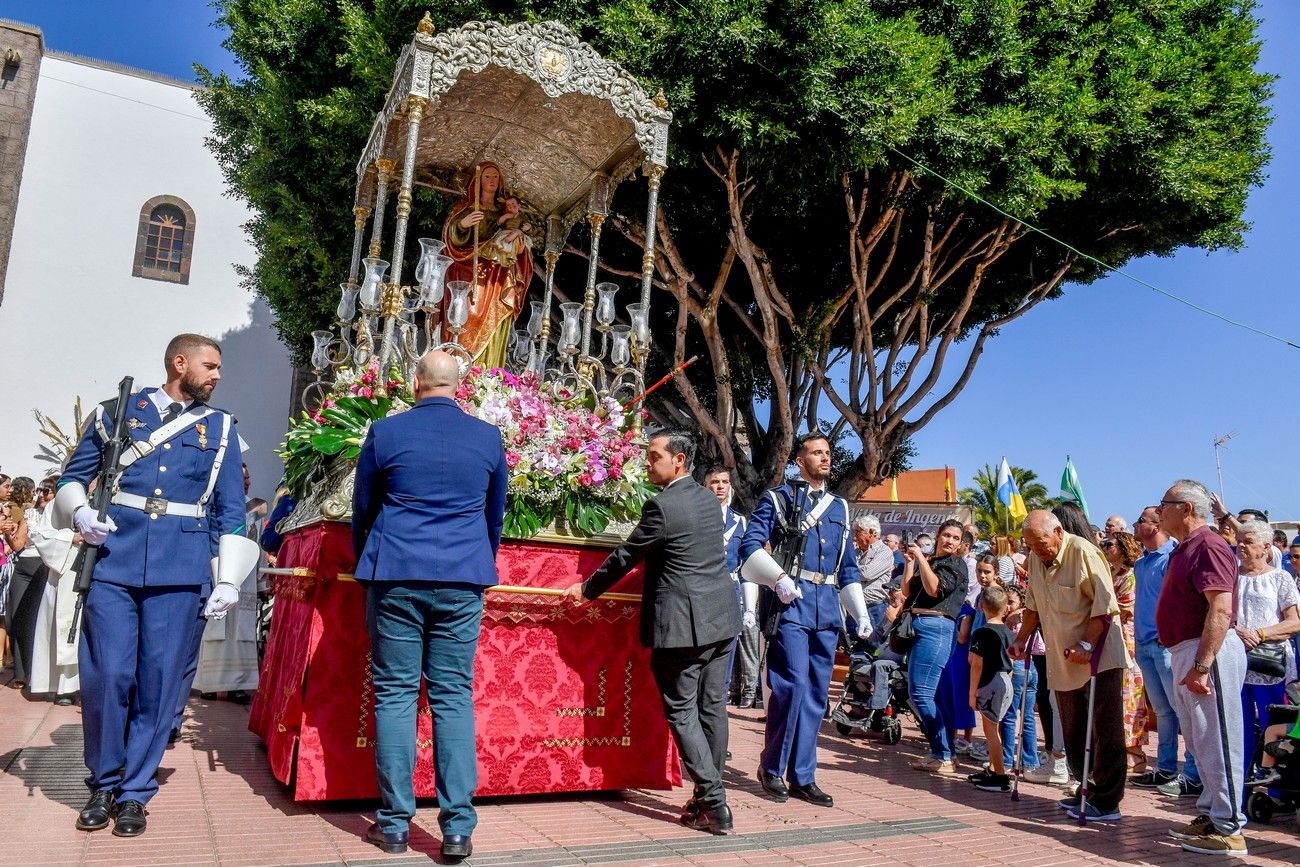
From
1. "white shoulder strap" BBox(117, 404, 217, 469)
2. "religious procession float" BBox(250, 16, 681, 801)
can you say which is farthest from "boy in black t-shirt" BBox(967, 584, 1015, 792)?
"white shoulder strap" BBox(117, 404, 217, 469)

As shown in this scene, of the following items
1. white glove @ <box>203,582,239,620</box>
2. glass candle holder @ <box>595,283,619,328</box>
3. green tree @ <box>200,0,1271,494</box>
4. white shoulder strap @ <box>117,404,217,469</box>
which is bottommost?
white glove @ <box>203,582,239,620</box>

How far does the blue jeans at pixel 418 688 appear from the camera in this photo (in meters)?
4.02

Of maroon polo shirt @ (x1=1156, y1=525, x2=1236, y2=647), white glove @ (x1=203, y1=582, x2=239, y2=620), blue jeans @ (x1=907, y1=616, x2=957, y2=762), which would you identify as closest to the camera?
white glove @ (x1=203, y1=582, x2=239, y2=620)

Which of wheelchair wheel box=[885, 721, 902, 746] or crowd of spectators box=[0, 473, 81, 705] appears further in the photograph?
wheelchair wheel box=[885, 721, 902, 746]

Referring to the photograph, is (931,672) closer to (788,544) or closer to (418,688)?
(788,544)

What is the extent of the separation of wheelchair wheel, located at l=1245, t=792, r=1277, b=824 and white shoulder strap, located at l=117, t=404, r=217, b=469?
6.63 m

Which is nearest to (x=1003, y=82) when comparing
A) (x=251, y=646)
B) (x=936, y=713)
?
(x=936, y=713)

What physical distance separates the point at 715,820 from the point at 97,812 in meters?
2.77

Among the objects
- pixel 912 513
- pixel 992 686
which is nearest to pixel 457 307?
pixel 992 686

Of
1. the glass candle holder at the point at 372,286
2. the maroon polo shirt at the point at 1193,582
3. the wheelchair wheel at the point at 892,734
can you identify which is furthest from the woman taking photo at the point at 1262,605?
the glass candle holder at the point at 372,286

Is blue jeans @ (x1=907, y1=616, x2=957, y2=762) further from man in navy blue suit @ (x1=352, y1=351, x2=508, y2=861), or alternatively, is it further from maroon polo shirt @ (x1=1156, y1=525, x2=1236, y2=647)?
man in navy blue suit @ (x1=352, y1=351, x2=508, y2=861)

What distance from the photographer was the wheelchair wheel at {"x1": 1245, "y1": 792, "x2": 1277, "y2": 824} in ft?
19.8

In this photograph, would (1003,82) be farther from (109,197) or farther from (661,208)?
(109,197)

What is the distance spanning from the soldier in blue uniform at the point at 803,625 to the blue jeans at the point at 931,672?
1645mm
